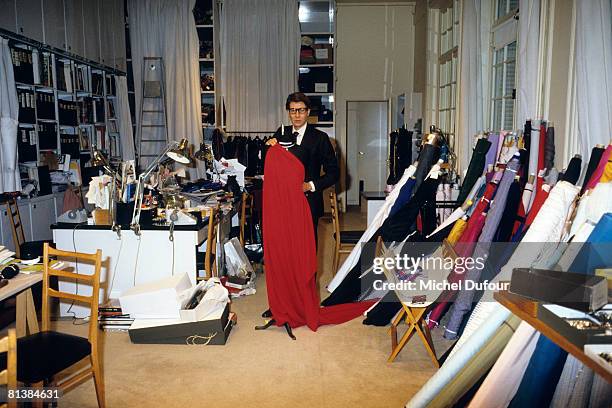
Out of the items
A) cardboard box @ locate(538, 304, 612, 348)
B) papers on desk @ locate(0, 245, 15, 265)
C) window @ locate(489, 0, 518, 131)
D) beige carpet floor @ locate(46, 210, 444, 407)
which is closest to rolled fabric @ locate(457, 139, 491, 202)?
window @ locate(489, 0, 518, 131)

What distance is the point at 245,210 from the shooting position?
541cm

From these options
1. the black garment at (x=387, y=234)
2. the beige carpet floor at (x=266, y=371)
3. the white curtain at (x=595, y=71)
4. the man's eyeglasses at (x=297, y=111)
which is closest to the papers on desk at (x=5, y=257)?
the beige carpet floor at (x=266, y=371)

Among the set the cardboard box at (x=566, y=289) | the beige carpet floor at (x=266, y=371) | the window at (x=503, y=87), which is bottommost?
the beige carpet floor at (x=266, y=371)

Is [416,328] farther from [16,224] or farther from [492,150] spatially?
[16,224]

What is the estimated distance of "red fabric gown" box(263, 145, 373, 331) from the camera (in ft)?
11.3

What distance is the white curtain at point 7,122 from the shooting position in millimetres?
4734

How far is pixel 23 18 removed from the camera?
16.8 feet

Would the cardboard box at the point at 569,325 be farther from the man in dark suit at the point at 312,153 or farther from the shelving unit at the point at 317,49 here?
the shelving unit at the point at 317,49

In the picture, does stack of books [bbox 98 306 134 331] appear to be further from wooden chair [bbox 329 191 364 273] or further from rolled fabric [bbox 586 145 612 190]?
rolled fabric [bbox 586 145 612 190]

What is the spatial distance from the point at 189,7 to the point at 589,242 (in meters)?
7.04

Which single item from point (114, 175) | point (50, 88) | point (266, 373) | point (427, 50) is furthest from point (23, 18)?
point (427, 50)

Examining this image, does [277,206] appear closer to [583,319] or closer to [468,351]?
[468,351]

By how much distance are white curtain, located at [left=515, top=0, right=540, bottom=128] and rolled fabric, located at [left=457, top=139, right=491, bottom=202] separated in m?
0.50

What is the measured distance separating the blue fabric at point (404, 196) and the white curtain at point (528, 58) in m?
0.93
